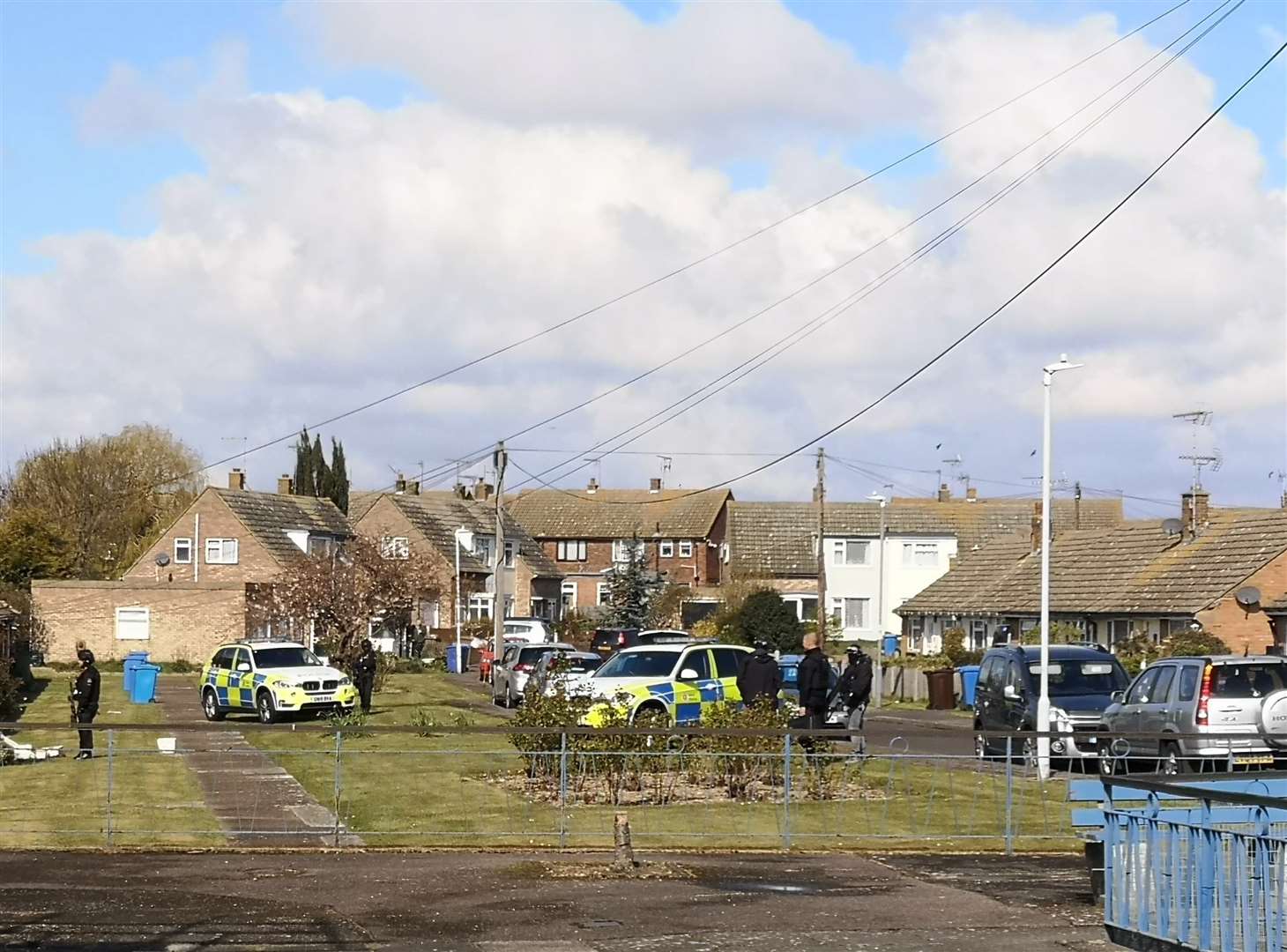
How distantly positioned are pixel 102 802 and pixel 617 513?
86541 millimetres

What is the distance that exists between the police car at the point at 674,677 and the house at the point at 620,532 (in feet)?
230

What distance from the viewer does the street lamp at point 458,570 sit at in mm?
64750

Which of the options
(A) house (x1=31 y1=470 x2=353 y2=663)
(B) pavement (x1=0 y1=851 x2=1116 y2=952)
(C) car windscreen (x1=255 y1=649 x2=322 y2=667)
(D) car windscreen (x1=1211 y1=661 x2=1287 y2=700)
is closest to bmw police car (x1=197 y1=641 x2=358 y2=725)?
(C) car windscreen (x1=255 y1=649 x2=322 y2=667)

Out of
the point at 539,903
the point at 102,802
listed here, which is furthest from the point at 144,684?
the point at 539,903

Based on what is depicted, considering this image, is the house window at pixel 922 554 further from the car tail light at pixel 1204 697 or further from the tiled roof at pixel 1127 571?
the car tail light at pixel 1204 697

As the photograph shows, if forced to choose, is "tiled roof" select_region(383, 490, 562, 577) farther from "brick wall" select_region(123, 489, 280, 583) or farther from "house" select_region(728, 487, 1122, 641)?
"brick wall" select_region(123, 489, 280, 583)

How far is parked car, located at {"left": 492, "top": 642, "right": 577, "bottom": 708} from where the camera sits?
41.5 metres

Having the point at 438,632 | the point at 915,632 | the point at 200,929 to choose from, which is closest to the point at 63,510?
the point at 438,632

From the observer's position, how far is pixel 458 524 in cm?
9362

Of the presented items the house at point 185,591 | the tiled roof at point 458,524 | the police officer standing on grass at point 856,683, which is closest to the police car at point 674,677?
the police officer standing on grass at point 856,683

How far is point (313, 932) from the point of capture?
466 inches

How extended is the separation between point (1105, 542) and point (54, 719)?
105 feet

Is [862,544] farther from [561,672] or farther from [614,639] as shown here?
[561,672]

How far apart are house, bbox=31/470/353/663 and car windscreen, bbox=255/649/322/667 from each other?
2823 centimetres
